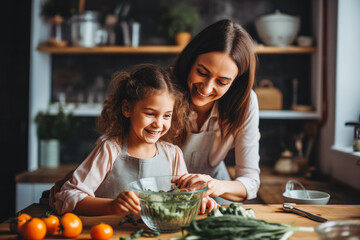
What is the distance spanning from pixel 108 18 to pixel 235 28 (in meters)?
1.84

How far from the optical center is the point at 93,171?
1.37 metres

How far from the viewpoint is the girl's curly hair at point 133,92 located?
57.4 inches

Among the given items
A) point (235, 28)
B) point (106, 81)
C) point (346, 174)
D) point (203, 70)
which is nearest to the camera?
point (203, 70)

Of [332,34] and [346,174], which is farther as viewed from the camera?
[332,34]

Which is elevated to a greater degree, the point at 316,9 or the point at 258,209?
the point at 316,9

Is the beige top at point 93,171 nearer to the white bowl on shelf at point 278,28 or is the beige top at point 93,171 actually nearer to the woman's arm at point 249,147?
the woman's arm at point 249,147

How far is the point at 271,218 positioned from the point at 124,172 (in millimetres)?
573

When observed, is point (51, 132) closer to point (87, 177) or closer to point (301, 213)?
point (87, 177)

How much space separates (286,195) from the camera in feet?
4.75

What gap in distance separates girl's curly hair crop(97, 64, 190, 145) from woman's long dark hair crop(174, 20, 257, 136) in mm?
114

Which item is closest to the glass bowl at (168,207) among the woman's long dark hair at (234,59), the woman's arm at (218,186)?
the woman's arm at (218,186)

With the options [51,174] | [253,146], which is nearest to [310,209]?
[253,146]

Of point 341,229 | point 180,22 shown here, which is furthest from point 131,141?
point 180,22

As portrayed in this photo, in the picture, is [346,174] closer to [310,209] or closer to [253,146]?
[253,146]
